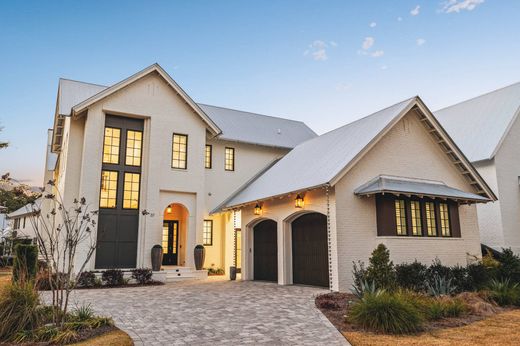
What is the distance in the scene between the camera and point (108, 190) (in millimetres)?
18531

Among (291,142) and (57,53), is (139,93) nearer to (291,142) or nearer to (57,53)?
(57,53)

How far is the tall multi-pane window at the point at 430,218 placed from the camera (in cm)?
1580

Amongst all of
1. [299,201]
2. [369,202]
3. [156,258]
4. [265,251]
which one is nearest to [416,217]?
[369,202]

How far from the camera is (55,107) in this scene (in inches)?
981

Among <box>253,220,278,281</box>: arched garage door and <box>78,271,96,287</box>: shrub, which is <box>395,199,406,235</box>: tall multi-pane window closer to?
<box>253,220,278,281</box>: arched garage door

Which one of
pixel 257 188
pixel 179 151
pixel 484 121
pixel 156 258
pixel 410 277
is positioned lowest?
pixel 410 277

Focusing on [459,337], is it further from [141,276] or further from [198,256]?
[198,256]

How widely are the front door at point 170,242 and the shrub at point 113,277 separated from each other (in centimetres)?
485

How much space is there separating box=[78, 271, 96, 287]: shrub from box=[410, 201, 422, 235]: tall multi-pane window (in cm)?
1293

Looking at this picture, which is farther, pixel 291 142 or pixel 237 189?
pixel 291 142

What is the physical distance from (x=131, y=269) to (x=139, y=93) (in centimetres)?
860

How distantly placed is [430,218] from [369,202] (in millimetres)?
3167

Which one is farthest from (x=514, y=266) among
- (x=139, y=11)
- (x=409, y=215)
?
(x=139, y=11)

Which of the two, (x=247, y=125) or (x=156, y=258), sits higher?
(x=247, y=125)
